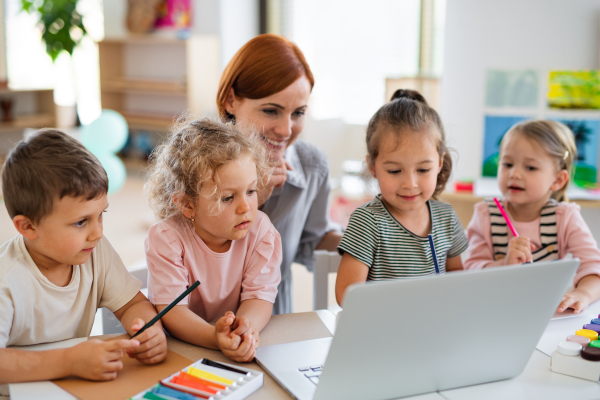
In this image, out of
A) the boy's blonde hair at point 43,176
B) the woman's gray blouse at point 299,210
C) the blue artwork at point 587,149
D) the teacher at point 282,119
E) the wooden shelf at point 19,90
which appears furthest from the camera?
the wooden shelf at point 19,90

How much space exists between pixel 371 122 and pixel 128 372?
0.72 m

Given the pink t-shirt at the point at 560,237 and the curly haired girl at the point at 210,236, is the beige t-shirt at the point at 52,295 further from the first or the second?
the pink t-shirt at the point at 560,237

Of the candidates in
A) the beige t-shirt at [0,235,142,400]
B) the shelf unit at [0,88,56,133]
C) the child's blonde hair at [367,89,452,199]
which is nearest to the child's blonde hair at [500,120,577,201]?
the child's blonde hair at [367,89,452,199]

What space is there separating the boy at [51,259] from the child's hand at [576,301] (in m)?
0.78

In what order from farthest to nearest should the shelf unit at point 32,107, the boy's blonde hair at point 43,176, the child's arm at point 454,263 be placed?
the shelf unit at point 32,107 → the child's arm at point 454,263 → the boy's blonde hair at point 43,176

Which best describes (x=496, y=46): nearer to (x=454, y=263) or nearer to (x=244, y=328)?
(x=454, y=263)

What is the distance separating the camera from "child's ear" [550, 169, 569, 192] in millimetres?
1458

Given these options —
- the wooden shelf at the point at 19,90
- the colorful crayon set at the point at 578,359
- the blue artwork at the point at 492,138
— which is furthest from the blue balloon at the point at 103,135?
the colorful crayon set at the point at 578,359

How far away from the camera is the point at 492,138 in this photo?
3055mm

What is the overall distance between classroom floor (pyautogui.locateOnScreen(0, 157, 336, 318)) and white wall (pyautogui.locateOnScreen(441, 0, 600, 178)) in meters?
1.16

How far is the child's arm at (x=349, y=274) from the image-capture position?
47.3 inches

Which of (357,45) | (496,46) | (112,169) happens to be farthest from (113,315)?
(357,45)

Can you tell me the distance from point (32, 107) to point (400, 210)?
5608mm

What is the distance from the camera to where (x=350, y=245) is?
1220mm
